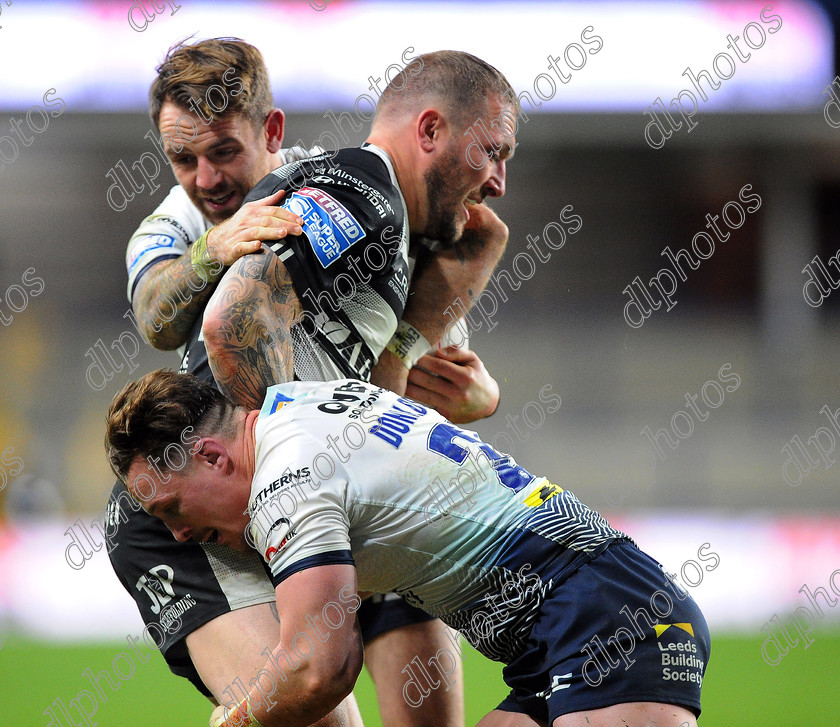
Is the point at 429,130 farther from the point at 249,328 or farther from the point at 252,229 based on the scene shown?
the point at 249,328

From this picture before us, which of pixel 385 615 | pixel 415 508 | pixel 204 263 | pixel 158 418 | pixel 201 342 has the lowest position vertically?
pixel 385 615

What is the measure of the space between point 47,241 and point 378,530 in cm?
1707

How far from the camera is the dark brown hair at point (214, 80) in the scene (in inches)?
143

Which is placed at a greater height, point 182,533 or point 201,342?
point 201,342

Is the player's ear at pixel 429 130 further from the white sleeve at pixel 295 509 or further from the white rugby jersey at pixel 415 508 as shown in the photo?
the white sleeve at pixel 295 509

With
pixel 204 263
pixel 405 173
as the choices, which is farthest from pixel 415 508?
pixel 405 173

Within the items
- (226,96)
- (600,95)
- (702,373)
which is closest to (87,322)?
(600,95)

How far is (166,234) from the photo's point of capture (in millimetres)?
3770

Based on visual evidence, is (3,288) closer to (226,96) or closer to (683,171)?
(683,171)

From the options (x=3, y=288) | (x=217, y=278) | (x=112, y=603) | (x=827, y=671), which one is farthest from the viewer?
(x=3, y=288)

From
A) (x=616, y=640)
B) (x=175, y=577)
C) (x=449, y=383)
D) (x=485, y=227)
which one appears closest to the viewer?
(x=616, y=640)

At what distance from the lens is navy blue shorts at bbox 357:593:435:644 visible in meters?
3.91

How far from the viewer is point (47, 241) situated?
18172mm

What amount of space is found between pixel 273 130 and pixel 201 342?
3.37 feet
